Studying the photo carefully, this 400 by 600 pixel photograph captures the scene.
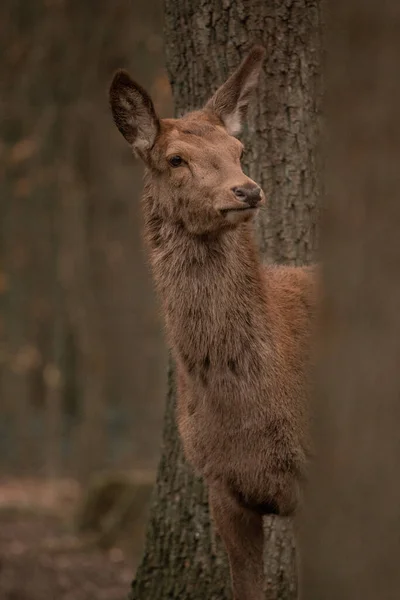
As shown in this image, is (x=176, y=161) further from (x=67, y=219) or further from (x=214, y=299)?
(x=67, y=219)

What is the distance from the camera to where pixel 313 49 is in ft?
22.9

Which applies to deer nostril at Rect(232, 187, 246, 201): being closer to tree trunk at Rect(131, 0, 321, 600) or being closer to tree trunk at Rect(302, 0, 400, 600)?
tree trunk at Rect(131, 0, 321, 600)

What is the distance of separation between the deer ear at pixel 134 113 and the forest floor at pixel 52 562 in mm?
4989

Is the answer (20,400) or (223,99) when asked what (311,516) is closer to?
(223,99)

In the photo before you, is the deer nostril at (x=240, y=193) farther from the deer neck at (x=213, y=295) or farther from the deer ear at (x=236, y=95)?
the deer ear at (x=236, y=95)

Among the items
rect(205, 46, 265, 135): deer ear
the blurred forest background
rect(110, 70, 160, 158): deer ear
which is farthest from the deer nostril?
the blurred forest background

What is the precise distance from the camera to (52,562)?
38.6 feet

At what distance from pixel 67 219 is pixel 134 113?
12350mm

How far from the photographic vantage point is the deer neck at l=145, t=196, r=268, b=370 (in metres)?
5.85

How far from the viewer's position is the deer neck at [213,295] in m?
5.85

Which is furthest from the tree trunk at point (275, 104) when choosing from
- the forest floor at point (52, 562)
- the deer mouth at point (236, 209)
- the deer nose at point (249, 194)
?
the forest floor at point (52, 562)

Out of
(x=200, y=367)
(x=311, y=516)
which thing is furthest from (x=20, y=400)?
(x=311, y=516)

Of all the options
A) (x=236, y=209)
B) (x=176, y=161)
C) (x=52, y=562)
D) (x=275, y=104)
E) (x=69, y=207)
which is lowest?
(x=52, y=562)

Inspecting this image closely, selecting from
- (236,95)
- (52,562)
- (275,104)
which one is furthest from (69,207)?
(236,95)
